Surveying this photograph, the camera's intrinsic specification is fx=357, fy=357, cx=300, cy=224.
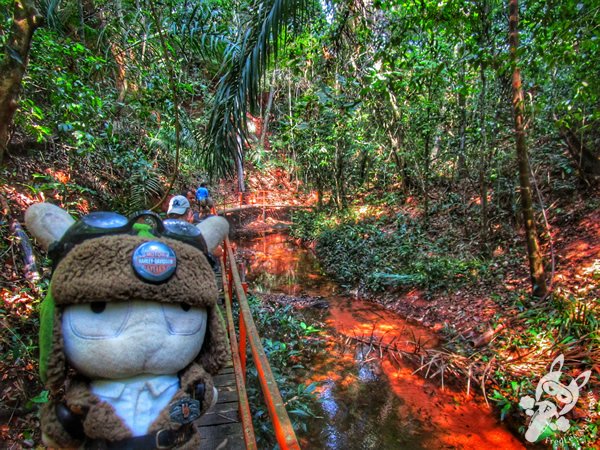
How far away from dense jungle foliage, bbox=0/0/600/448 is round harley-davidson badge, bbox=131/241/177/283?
4.76ft

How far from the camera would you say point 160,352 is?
144cm

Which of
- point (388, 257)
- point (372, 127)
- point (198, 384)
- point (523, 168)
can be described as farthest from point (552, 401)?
point (372, 127)

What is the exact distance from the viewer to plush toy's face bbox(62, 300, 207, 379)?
138 centimetres

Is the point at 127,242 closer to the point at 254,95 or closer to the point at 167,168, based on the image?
the point at 254,95

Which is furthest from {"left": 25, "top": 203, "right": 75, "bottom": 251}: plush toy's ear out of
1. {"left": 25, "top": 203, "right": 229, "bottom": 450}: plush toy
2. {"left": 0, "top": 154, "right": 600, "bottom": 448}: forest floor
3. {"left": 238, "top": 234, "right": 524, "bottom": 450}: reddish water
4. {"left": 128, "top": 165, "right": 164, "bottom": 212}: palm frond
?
{"left": 128, "top": 165, "right": 164, "bottom": 212}: palm frond

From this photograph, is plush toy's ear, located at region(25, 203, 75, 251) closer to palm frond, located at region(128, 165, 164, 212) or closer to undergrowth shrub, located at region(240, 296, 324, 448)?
undergrowth shrub, located at region(240, 296, 324, 448)

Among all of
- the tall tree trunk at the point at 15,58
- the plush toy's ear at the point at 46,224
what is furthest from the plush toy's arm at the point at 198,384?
the tall tree trunk at the point at 15,58

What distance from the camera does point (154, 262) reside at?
1.42m

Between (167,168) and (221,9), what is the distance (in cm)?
713

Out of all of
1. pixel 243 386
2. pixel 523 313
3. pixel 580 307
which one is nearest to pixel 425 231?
pixel 523 313

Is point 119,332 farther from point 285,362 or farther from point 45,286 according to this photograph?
point 285,362

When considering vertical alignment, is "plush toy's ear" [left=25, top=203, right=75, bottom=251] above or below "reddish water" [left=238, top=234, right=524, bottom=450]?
above

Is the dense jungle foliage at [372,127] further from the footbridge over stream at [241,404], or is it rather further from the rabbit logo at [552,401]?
the footbridge over stream at [241,404]

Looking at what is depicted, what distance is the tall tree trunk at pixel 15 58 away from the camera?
80.3 inches
